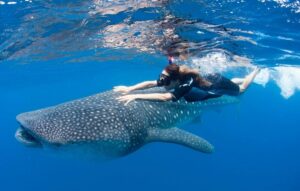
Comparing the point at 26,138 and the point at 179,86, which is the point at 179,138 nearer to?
the point at 179,86

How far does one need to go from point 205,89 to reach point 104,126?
2720 millimetres

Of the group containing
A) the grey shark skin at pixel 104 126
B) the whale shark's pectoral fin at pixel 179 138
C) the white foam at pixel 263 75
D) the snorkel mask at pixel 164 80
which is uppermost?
the snorkel mask at pixel 164 80

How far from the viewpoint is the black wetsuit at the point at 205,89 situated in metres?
7.61

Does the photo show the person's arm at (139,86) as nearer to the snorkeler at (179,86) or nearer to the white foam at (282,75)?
the snorkeler at (179,86)

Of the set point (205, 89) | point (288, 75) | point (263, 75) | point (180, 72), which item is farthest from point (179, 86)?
point (263, 75)

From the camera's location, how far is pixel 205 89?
26.8 ft

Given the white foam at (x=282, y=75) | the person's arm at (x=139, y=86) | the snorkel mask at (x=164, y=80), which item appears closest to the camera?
the snorkel mask at (x=164, y=80)

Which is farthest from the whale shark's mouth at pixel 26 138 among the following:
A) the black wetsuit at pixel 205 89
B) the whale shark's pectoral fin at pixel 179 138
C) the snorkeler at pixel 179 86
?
the black wetsuit at pixel 205 89

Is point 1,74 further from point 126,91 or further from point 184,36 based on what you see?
point 126,91

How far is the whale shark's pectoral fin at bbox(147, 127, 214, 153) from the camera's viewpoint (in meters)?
7.87

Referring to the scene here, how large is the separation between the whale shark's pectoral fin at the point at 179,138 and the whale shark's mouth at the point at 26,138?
2.68m

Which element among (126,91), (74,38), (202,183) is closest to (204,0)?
(126,91)

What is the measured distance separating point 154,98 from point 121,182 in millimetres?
31666

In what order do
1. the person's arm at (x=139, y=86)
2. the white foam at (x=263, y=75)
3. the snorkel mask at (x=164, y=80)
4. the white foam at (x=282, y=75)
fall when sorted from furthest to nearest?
the white foam at (x=263, y=75) < the white foam at (x=282, y=75) < the person's arm at (x=139, y=86) < the snorkel mask at (x=164, y=80)
